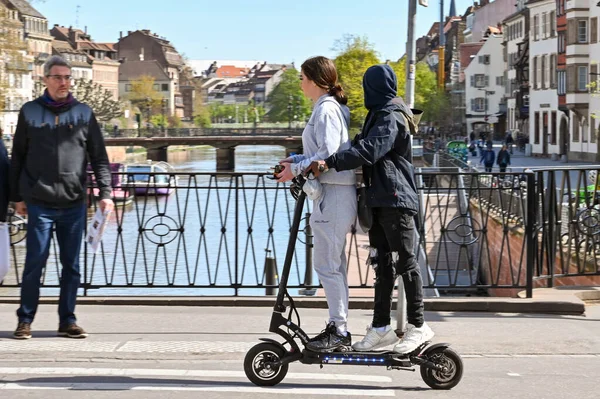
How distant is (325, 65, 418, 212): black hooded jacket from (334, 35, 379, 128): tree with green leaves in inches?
2743

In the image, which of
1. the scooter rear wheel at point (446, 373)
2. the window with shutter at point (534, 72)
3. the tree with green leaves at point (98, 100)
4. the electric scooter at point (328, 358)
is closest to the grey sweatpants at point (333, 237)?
the electric scooter at point (328, 358)

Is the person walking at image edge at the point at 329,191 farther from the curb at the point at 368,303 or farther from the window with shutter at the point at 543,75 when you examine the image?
the window with shutter at the point at 543,75

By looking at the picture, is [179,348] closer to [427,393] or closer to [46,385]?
[46,385]

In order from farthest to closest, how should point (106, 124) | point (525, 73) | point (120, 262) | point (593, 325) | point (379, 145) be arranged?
point (106, 124) < point (525, 73) < point (120, 262) < point (593, 325) < point (379, 145)

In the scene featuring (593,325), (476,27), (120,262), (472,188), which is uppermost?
(476,27)

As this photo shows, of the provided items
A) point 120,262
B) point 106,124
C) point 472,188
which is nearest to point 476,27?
point 106,124

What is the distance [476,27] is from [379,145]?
153 m

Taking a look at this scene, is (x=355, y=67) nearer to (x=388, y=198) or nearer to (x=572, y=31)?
(x=572, y=31)

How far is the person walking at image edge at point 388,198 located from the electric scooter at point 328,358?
8cm

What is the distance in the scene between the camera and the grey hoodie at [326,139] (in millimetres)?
6637

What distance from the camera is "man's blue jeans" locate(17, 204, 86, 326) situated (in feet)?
25.9

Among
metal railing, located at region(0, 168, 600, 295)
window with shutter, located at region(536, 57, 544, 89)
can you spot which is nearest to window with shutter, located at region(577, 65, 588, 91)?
window with shutter, located at region(536, 57, 544, 89)

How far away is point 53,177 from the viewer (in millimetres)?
7801

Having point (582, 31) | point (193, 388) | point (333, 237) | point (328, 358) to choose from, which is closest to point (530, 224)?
point (333, 237)
